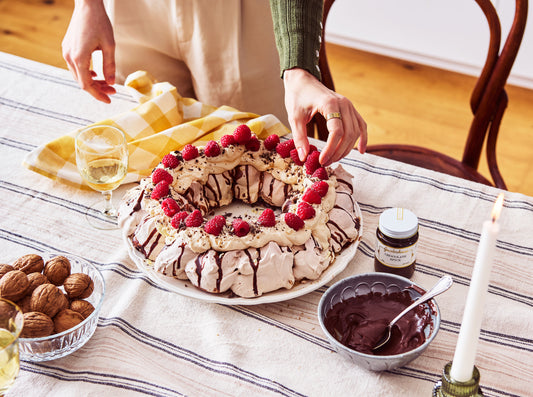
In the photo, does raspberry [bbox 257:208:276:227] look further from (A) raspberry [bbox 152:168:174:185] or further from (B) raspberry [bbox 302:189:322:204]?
(A) raspberry [bbox 152:168:174:185]

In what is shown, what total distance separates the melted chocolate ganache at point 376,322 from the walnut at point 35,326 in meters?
0.43

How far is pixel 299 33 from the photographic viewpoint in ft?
4.29

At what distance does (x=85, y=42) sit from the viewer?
1390 mm

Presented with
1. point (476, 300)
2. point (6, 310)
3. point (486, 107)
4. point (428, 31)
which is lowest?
point (428, 31)

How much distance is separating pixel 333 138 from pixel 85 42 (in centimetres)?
63

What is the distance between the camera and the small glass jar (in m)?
1.03

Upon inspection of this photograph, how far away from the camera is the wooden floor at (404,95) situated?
276cm

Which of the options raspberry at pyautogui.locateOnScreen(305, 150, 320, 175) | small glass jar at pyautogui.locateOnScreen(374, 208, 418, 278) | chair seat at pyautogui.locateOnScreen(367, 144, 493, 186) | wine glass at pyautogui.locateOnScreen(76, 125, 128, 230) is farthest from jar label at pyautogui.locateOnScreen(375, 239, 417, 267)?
chair seat at pyautogui.locateOnScreen(367, 144, 493, 186)

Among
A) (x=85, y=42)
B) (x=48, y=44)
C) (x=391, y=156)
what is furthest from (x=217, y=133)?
(x=48, y=44)

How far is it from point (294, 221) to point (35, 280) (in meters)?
0.44

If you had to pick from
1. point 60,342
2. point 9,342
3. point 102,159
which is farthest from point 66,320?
point 102,159

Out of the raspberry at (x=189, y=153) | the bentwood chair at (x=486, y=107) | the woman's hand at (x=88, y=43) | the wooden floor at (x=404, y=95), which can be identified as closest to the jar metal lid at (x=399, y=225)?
the raspberry at (x=189, y=153)

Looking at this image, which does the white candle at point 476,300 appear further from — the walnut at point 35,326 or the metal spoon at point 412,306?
the walnut at point 35,326

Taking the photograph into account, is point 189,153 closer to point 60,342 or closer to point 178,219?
point 178,219
